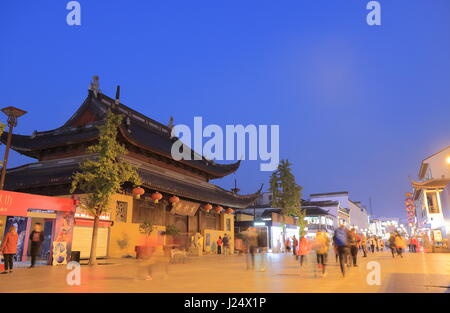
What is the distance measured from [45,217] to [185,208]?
1207cm

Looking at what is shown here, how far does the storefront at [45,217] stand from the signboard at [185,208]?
9640 mm

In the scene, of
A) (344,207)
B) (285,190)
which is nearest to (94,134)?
(285,190)

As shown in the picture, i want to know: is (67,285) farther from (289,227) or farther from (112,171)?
(289,227)


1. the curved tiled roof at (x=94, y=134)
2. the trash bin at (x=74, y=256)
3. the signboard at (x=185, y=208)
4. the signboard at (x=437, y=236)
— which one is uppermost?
the curved tiled roof at (x=94, y=134)

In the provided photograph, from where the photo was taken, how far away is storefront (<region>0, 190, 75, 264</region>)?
14.1 metres

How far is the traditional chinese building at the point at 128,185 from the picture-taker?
2069cm

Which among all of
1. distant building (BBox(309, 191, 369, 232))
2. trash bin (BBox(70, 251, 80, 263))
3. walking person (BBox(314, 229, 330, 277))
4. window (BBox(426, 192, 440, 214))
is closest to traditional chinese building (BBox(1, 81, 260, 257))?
trash bin (BBox(70, 251, 80, 263))

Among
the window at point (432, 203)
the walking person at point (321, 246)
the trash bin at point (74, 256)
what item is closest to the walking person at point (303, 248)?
the walking person at point (321, 246)

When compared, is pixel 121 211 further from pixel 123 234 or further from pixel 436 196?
pixel 436 196

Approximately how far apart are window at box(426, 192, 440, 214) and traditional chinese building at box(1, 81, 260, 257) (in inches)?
838

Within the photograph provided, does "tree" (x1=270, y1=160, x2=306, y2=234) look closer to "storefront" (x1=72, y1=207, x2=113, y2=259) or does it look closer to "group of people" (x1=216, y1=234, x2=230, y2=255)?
"group of people" (x1=216, y1=234, x2=230, y2=255)

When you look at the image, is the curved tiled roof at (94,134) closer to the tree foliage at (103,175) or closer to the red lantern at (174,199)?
the red lantern at (174,199)

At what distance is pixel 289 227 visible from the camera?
4544 centimetres
